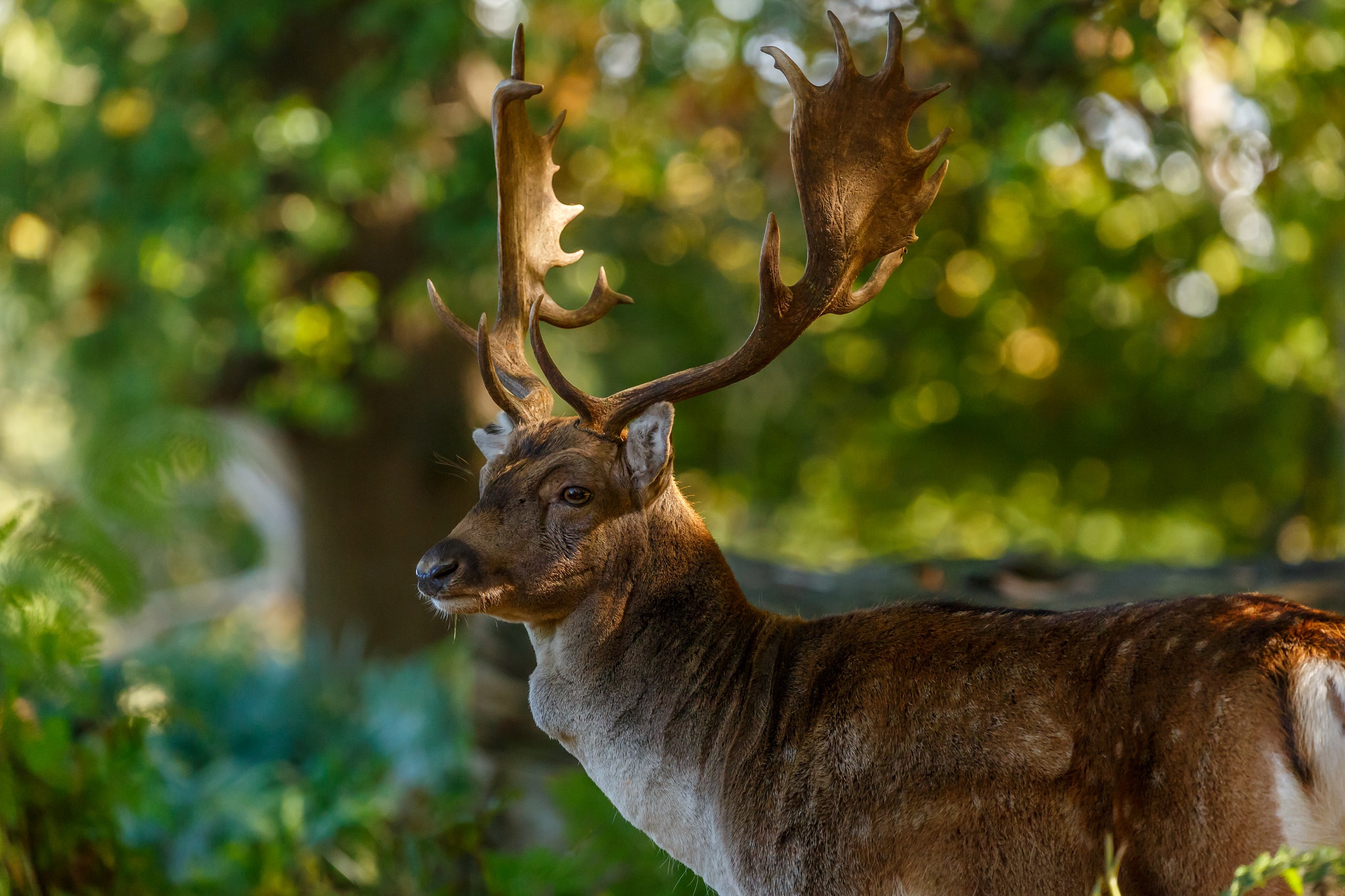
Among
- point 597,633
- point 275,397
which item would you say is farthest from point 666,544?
point 275,397

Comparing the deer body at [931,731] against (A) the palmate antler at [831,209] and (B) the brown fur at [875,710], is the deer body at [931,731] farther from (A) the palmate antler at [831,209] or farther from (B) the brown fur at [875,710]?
(A) the palmate antler at [831,209]

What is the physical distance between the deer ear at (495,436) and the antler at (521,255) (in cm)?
6

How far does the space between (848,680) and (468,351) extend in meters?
6.76

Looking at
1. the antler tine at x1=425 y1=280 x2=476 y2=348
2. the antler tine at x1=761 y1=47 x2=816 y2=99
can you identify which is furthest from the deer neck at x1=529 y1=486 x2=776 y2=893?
the antler tine at x1=761 y1=47 x2=816 y2=99

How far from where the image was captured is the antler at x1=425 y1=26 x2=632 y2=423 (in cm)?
362

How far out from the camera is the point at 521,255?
12.9 ft

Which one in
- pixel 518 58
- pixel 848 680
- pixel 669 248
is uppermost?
pixel 518 58

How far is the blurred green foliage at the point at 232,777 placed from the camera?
167 inches

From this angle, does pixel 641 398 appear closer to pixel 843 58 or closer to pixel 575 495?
pixel 575 495

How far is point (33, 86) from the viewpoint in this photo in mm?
9727

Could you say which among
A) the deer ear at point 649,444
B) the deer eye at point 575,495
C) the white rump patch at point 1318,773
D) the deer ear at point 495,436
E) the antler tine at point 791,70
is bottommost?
the deer ear at point 495,436

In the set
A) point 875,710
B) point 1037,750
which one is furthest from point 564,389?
point 1037,750

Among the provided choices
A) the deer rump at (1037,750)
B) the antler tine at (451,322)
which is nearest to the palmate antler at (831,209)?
the antler tine at (451,322)

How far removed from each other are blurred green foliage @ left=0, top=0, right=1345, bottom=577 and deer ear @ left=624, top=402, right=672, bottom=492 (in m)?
1.76
